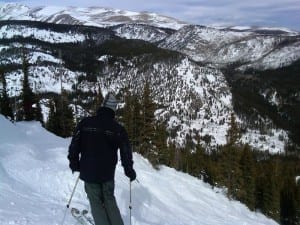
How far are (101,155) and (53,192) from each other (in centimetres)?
1083

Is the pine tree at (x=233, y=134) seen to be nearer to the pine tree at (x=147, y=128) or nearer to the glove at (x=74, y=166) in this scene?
the pine tree at (x=147, y=128)

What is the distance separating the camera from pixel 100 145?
884 cm

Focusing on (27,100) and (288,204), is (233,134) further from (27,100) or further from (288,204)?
(27,100)

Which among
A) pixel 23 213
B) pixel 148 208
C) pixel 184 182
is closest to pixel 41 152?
pixel 148 208

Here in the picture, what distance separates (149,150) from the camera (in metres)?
54.1

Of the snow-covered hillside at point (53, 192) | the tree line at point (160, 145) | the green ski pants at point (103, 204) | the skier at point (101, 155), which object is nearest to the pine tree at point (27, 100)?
the tree line at point (160, 145)

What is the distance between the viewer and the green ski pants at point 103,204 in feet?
29.6

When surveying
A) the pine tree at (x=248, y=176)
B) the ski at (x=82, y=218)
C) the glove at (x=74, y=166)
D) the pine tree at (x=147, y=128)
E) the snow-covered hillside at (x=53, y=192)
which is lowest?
the pine tree at (x=248, y=176)

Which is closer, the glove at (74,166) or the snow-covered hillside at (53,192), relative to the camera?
the glove at (74,166)

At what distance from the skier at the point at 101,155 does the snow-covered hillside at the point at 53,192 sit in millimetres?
4076

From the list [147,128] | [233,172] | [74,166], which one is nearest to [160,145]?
[147,128]

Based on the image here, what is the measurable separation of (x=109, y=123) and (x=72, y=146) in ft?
2.95

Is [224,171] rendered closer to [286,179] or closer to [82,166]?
[286,179]

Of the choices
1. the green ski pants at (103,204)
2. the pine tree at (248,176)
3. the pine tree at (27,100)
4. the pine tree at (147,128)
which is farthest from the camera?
the pine tree at (248,176)
